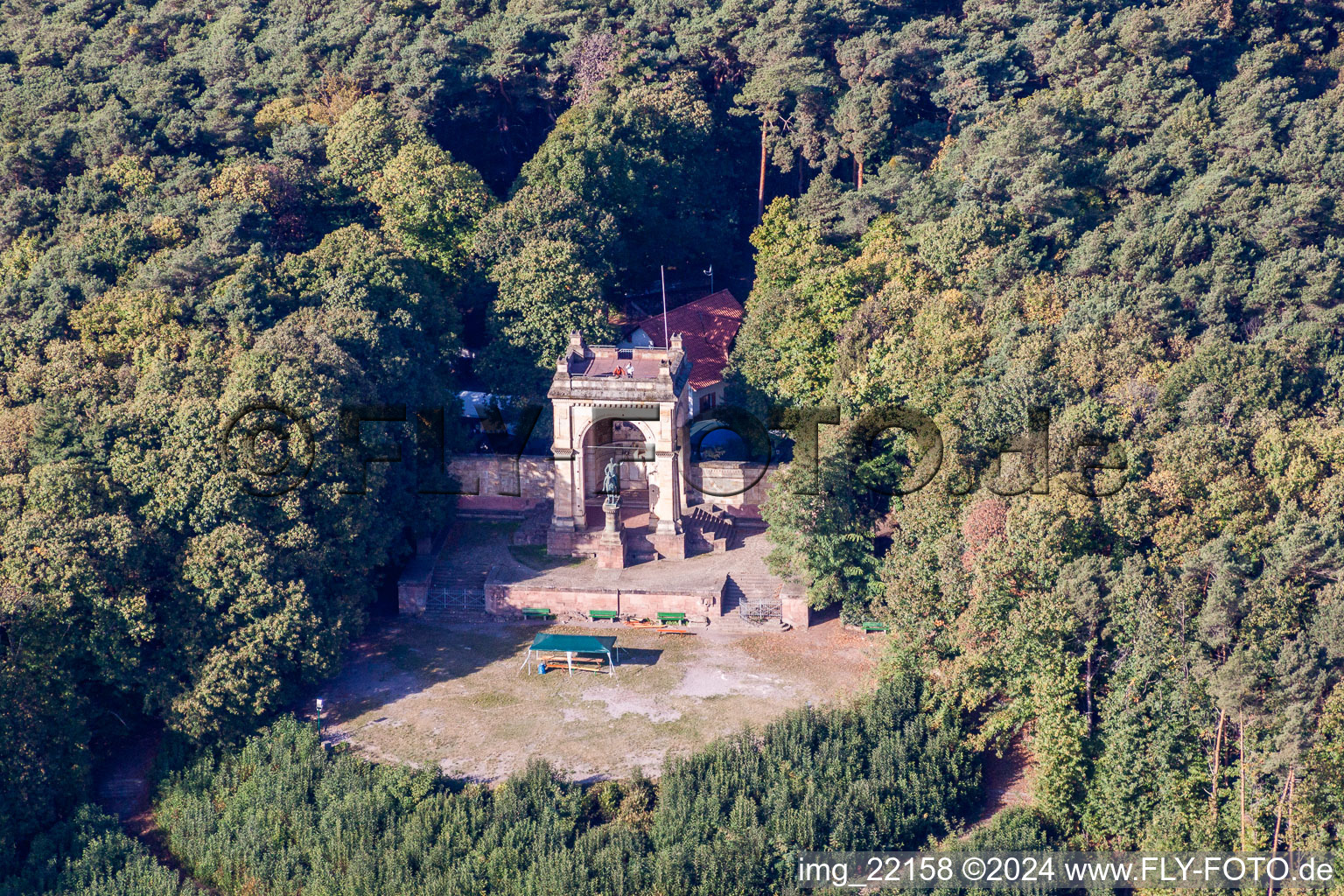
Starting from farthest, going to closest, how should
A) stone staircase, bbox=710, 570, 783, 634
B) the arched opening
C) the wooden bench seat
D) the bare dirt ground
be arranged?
the arched opening, stone staircase, bbox=710, 570, 783, 634, the wooden bench seat, the bare dirt ground

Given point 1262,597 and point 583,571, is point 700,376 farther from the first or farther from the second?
point 1262,597

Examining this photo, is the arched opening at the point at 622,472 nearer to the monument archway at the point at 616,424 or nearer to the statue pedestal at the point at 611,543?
the monument archway at the point at 616,424

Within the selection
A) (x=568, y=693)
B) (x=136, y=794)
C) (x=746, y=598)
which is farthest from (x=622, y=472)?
(x=136, y=794)

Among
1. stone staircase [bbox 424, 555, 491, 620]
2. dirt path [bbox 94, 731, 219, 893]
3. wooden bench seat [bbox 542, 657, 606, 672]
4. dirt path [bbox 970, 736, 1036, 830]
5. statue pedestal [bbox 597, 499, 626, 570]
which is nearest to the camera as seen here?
dirt path [bbox 94, 731, 219, 893]

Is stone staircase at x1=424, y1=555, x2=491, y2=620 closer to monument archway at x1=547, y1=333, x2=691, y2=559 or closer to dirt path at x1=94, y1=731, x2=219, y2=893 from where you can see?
monument archway at x1=547, y1=333, x2=691, y2=559

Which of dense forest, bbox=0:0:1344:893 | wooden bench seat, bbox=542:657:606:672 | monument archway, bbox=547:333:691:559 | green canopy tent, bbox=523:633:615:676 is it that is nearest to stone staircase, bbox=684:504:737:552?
monument archway, bbox=547:333:691:559

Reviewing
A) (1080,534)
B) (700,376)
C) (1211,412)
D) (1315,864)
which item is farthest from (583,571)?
(1315,864)

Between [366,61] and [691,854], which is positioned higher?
[366,61]
